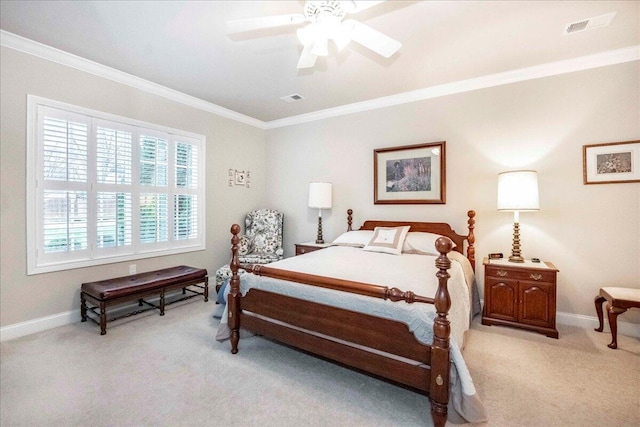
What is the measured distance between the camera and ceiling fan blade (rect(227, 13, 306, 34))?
5.98 feet

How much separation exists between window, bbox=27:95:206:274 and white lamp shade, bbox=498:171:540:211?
3.92 m

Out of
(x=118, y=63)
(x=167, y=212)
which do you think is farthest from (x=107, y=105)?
(x=167, y=212)

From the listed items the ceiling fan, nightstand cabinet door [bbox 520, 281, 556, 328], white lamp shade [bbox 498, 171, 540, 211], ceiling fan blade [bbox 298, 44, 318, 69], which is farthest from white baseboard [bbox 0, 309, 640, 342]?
ceiling fan blade [bbox 298, 44, 318, 69]

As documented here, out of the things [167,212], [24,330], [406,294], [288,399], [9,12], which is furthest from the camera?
[167,212]

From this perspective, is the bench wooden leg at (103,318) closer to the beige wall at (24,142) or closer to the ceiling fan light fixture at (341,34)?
the beige wall at (24,142)

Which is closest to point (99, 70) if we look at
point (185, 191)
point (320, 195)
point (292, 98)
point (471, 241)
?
point (185, 191)

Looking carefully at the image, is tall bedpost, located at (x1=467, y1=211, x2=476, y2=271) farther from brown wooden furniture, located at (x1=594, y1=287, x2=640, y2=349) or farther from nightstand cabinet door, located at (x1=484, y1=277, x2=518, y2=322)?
brown wooden furniture, located at (x1=594, y1=287, x2=640, y2=349)

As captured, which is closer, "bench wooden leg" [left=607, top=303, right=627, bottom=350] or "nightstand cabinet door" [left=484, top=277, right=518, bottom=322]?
"bench wooden leg" [left=607, top=303, right=627, bottom=350]

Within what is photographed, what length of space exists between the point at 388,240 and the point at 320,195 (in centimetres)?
132

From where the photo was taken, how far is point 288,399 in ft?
6.19

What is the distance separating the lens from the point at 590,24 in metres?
2.40

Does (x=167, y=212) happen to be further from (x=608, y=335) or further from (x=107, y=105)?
(x=608, y=335)

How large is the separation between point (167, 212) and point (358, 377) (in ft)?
10.4

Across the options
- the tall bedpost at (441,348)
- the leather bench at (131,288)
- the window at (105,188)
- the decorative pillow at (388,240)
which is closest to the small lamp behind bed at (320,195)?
the decorative pillow at (388,240)
